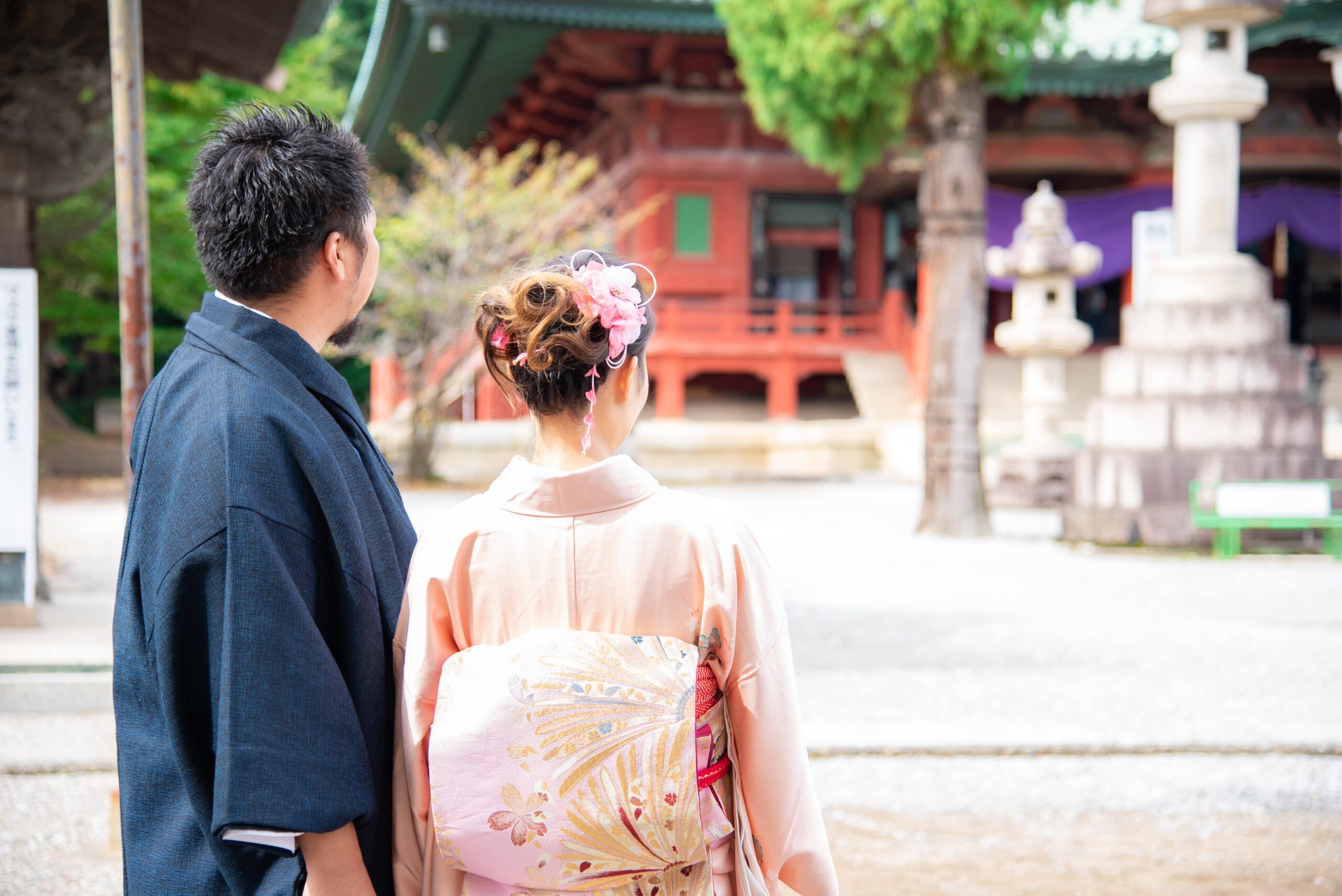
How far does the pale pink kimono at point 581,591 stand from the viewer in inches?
56.8

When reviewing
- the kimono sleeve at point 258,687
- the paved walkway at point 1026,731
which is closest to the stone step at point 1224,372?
the paved walkway at point 1026,731

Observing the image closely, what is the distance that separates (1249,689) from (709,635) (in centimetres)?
407

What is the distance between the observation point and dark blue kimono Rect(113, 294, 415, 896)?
1314 millimetres

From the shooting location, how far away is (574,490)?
1.45 m

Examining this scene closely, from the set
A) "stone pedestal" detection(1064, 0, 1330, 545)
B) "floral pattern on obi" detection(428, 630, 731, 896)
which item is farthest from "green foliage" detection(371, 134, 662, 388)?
"floral pattern on obi" detection(428, 630, 731, 896)

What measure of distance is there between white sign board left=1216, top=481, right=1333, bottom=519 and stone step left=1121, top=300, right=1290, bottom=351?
1168 mm

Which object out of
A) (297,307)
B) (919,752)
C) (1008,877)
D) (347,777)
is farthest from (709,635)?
(919,752)

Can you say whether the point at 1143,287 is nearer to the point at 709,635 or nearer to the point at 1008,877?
the point at 1008,877

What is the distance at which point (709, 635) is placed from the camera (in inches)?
57.4

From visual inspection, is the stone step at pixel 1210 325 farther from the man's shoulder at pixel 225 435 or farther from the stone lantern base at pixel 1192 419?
the man's shoulder at pixel 225 435

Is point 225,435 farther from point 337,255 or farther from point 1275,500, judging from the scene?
point 1275,500

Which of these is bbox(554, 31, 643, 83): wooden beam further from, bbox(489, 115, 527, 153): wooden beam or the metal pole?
the metal pole

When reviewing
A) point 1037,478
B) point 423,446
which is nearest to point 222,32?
point 423,446

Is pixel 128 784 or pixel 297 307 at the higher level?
pixel 297 307
